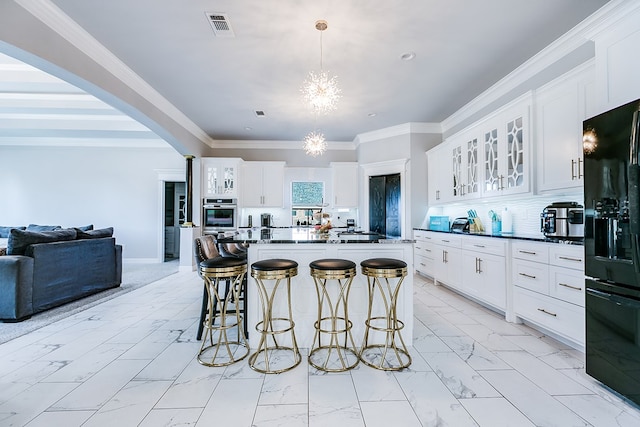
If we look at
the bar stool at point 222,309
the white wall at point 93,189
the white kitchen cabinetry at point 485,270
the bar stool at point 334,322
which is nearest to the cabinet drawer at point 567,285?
the white kitchen cabinetry at point 485,270

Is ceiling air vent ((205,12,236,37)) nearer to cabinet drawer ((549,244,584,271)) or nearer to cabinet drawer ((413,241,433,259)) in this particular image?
cabinet drawer ((549,244,584,271))

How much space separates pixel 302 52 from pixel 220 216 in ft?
13.4

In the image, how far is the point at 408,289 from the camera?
260cm

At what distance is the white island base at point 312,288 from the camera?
2572 millimetres

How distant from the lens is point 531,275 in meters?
2.82

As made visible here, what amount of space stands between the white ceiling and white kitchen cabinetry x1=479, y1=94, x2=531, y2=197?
60 centimetres

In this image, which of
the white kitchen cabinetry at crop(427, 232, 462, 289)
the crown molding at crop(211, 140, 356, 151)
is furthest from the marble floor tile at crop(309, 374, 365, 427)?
the crown molding at crop(211, 140, 356, 151)

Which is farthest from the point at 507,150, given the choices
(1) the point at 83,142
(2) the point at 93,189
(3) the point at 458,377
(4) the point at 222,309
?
(1) the point at 83,142

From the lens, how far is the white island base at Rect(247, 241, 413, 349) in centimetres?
257

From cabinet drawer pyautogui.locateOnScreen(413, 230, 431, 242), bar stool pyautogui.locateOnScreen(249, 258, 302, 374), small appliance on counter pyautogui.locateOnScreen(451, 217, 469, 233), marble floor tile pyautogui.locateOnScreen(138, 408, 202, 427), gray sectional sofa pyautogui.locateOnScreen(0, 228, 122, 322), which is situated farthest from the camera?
cabinet drawer pyautogui.locateOnScreen(413, 230, 431, 242)

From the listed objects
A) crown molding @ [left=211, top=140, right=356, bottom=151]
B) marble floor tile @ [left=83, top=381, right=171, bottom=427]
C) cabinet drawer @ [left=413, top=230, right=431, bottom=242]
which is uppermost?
crown molding @ [left=211, top=140, right=356, bottom=151]

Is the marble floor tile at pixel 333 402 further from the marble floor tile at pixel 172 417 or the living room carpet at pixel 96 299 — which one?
the living room carpet at pixel 96 299

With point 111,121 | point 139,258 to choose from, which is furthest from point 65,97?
point 139,258

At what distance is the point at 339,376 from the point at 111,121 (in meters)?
6.37
